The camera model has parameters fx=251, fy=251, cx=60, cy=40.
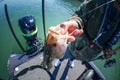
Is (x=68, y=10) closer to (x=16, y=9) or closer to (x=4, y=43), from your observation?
(x=16, y=9)

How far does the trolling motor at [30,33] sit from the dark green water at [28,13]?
226 mm

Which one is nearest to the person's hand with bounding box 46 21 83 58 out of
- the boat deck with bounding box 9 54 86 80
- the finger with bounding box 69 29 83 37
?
the finger with bounding box 69 29 83 37

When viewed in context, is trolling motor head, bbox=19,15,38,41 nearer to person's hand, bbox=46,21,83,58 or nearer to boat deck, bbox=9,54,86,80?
boat deck, bbox=9,54,86,80

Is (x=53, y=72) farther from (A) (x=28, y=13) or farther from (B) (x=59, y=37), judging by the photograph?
(B) (x=59, y=37)

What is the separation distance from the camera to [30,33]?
2.29 m

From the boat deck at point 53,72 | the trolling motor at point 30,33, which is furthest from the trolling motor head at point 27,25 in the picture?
the boat deck at point 53,72

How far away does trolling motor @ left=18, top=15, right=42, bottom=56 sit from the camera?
7.36 feet

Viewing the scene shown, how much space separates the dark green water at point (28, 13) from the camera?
2621 millimetres

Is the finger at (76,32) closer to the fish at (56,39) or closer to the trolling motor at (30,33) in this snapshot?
the fish at (56,39)

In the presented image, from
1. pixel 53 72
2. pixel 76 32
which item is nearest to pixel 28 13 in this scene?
pixel 53 72

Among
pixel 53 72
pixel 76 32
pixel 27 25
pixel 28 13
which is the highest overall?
pixel 76 32

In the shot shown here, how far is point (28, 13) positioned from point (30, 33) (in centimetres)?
74

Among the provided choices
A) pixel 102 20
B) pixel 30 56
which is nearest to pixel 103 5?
pixel 102 20

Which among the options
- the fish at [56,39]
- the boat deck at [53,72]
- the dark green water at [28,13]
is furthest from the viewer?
the dark green water at [28,13]
